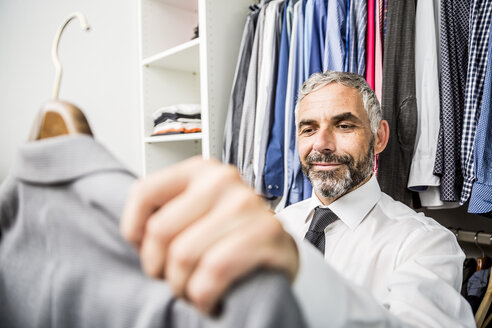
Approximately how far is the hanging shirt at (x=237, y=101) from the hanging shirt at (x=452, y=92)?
2.16 ft

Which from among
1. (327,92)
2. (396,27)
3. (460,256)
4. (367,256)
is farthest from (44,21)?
(460,256)

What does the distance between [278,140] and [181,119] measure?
479 mm

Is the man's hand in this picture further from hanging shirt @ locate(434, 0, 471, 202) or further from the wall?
the wall

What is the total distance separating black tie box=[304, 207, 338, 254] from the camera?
86 centimetres

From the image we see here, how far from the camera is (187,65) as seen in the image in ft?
5.31

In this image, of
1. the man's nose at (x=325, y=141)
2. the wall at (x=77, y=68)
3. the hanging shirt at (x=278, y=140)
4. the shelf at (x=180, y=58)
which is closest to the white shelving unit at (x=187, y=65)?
the shelf at (x=180, y=58)

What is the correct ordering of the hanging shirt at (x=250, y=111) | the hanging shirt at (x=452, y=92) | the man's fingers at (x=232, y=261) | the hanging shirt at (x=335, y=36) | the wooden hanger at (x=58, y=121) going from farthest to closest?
the hanging shirt at (x=250, y=111) < the hanging shirt at (x=335, y=36) < the hanging shirt at (x=452, y=92) < the wooden hanger at (x=58, y=121) < the man's fingers at (x=232, y=261)

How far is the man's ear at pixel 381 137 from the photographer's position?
3.15 feet

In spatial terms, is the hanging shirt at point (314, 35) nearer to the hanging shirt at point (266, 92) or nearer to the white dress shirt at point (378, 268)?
the hanging shirt at point (266, 92)

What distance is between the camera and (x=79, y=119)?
322mm

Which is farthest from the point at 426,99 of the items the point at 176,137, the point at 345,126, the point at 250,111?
the point at 176,137

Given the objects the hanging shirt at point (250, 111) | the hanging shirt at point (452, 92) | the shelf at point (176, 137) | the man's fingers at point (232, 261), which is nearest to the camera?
the man's fingers at point (232, 261)

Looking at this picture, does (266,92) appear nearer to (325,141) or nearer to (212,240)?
(325,141)

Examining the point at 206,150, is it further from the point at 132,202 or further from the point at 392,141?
the point at 132,202
